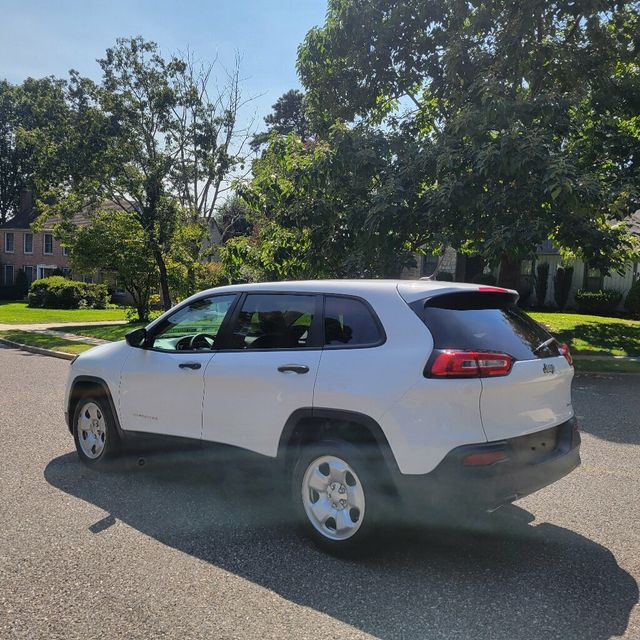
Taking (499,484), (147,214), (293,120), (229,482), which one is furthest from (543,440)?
(293,120)

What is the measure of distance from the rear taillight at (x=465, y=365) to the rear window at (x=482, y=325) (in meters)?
0.06

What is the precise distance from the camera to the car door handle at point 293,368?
3.85 metres

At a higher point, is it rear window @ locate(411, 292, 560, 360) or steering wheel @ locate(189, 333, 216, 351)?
rear window @ locate(411, 292, 560, 360)

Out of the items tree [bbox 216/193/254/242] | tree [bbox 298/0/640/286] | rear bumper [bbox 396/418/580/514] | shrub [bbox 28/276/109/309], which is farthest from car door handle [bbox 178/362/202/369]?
shrub [bbox 28/276/109/309]

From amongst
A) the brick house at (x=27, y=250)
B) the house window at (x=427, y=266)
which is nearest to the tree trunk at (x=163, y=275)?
the house window at (x=427, y=266)

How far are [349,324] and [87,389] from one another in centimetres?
285

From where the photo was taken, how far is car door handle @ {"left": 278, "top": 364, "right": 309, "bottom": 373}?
3.85m

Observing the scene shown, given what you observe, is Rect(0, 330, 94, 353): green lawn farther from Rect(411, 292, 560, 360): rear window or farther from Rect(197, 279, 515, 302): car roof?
Rect(411, 292, 560, 360): rear window

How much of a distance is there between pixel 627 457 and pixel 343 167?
27.6ft

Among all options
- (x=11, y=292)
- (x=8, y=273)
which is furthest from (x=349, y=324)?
(x=8, y=273)

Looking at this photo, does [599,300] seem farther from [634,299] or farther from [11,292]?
[11,292]

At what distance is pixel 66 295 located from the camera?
3728 cm

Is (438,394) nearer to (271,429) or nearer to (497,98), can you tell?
(271,429)

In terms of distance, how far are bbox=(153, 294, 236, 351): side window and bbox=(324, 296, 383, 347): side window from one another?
97 centimetres
